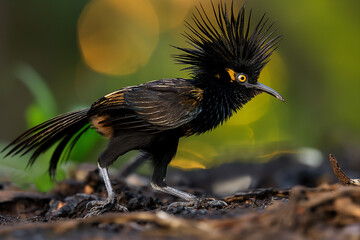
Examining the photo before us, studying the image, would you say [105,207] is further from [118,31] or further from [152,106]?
[118,31]

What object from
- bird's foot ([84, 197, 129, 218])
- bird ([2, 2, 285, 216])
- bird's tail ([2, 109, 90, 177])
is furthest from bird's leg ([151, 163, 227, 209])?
bird's tail ([2, 109, 90, 177])

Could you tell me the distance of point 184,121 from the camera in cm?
371

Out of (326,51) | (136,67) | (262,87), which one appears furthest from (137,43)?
(262,87)

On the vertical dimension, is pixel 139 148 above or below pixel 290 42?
below

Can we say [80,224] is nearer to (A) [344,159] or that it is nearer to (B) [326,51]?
(A) [344,159]

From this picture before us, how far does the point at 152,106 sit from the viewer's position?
3.74 meters

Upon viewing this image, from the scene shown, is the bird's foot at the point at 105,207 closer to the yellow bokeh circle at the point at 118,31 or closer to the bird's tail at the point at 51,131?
the bird's tail at the point at 51,131

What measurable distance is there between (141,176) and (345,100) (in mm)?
4848

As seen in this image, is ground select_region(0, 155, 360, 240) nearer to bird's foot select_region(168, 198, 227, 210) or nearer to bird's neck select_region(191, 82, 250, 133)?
bird's foot select_region(168, 198, 227, 210)

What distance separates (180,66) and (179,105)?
578cm

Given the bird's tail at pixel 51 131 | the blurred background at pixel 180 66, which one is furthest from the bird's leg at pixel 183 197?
the blurred background at pixel 180 66

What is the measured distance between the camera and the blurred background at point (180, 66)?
938 cm

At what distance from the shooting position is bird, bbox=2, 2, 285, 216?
148 inches

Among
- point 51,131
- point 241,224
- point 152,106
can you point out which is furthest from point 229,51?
point 241,224
